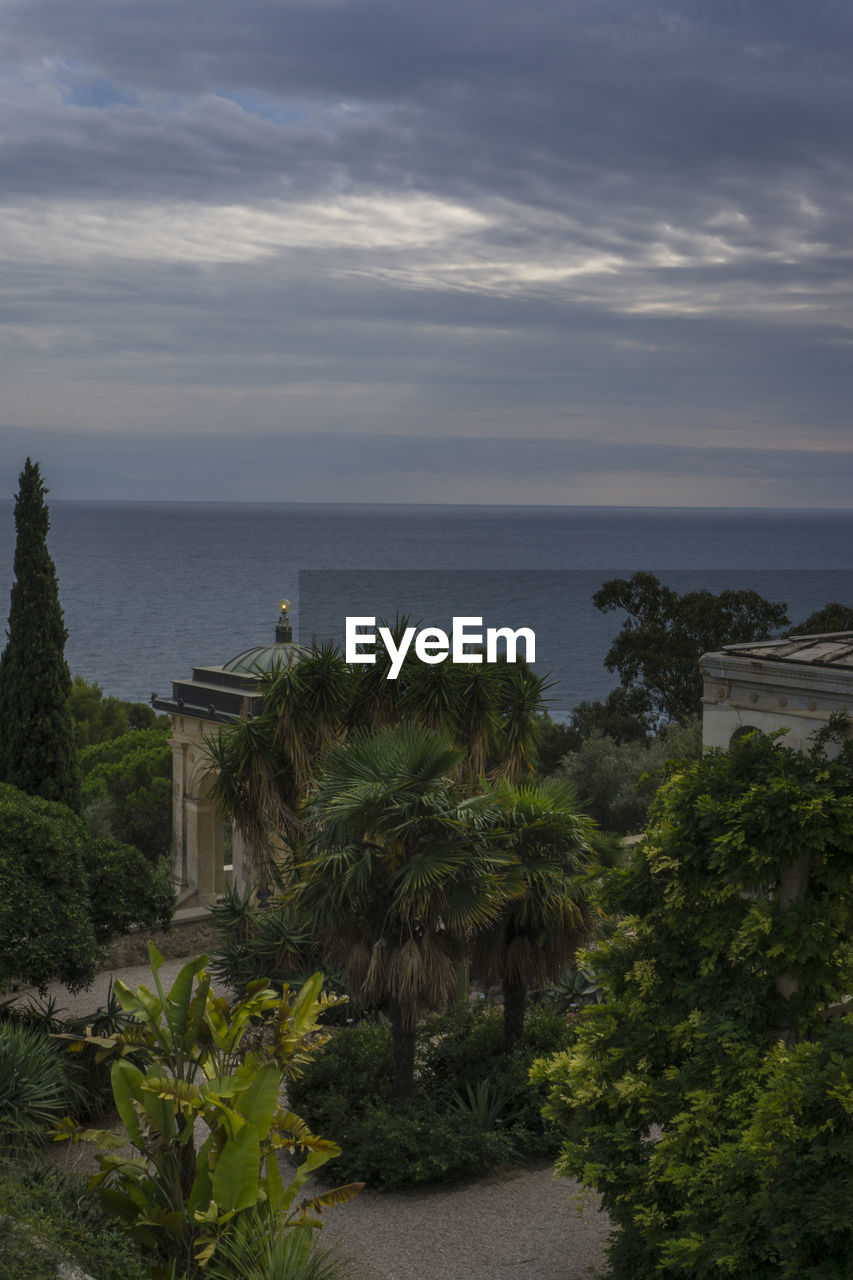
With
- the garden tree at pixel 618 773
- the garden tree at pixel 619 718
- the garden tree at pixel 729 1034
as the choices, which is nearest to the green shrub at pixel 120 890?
the garden tree at pixel 729 1034

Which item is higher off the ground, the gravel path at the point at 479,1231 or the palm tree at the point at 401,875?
the palm tree at the point at 401,875

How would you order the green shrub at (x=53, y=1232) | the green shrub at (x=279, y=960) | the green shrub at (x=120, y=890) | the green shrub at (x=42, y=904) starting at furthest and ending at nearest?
the green shrub at (x=279, y=960), the green shrub at (x=120, y=890), the green shrub at (x=42, y=904), the green shrub at (x=53, y=1232)

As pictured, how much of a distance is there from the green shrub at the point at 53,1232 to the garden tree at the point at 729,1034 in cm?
A: 370

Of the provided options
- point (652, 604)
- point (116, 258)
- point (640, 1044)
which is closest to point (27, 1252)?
point (640, 1044)

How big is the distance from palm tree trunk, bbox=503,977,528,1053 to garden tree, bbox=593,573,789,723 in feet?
85.3

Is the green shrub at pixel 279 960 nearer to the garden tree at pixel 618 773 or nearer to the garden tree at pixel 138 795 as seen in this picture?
the garden tree at pixel 618 773

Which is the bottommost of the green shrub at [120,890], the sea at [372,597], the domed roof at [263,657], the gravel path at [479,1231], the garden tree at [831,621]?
the gravel path at [479,1231]

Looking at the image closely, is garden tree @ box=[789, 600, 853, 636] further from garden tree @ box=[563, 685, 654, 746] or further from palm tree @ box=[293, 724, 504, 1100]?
palm tree @ box=[293, 724, 504, 1100]

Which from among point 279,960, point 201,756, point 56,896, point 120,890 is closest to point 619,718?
point 201,756

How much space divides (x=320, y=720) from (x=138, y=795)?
75.8 ft

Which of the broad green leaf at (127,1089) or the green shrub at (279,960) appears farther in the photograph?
the green shrub at (279,960)

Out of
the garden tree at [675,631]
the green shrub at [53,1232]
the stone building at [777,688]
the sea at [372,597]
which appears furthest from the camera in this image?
the sea at [372,597]

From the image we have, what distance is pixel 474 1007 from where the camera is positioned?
636 inches

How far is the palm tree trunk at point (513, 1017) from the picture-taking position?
47.9ft
